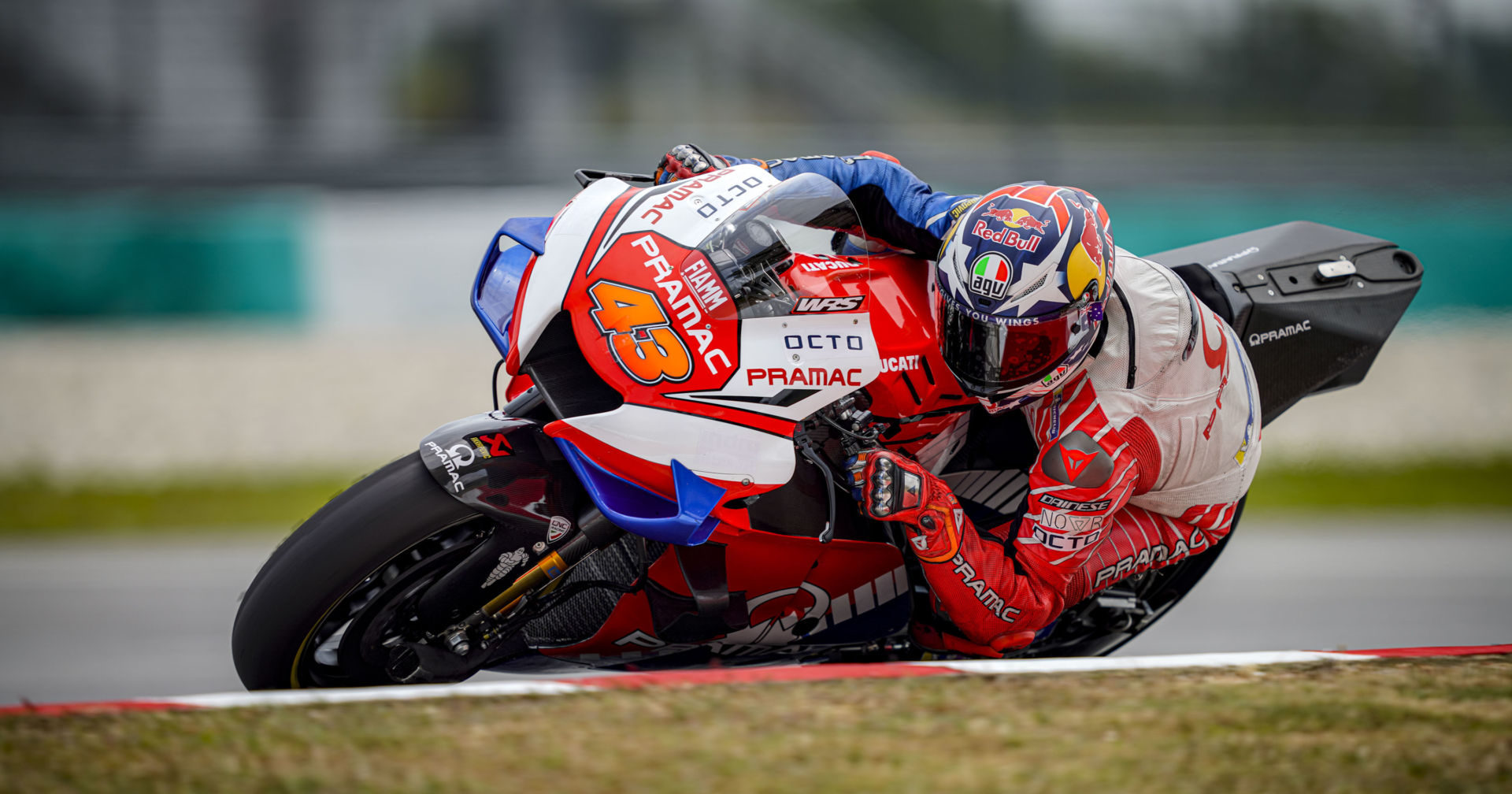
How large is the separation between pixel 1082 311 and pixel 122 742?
2029mm

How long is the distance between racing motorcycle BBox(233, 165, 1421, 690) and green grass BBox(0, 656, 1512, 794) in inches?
9.5

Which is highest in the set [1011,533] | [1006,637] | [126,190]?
[126,190]

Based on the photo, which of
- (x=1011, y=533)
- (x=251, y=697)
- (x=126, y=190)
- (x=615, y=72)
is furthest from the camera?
(x=615, y=72)

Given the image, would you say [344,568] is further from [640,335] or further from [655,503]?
[640,335]

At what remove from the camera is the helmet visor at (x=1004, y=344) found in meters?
2.52

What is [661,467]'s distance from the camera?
2.38 metres

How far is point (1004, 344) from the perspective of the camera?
2.53m

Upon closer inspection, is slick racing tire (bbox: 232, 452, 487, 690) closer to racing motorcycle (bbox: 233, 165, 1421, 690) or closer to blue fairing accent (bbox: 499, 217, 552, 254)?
racing motorcycle (bbox: 233, 165, 1421, 690)

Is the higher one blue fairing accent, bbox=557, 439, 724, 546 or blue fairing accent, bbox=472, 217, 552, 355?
blue fairing accent, bbox=472, 217, 552, 355

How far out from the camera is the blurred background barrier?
27.0 feet

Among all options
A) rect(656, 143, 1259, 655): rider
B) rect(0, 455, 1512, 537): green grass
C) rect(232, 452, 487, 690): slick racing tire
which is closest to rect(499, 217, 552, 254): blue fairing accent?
rect(656, 143, 1259, 655): rider

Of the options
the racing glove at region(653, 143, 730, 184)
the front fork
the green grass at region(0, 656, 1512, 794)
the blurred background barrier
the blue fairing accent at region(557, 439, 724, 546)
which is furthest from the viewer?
the blurred background barrier

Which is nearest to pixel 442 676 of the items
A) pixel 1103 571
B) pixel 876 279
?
pixel 876 279

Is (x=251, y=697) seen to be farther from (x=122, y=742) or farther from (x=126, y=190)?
(x=126, y=190)
